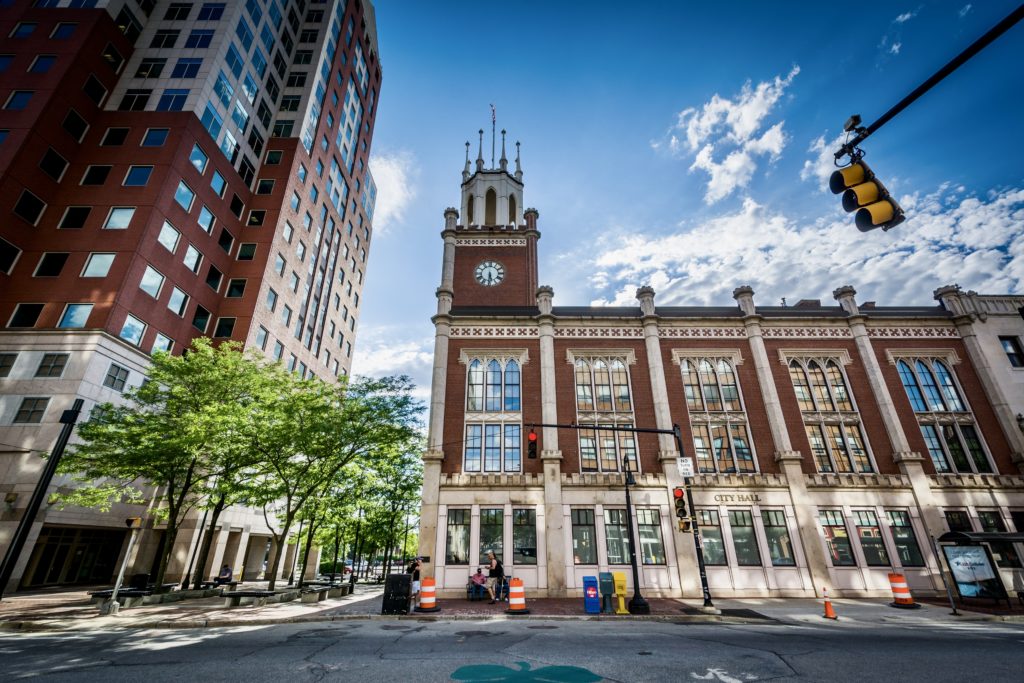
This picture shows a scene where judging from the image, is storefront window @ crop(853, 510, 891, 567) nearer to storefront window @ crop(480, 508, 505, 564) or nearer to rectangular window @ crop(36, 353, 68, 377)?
storefront window @ crop(480, 508, 505, 564)

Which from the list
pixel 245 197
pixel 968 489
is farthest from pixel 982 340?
pixel 245 197

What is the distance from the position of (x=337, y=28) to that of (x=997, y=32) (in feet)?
230

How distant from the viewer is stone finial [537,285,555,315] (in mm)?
28453

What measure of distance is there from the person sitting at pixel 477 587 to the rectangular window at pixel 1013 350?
33.4 m

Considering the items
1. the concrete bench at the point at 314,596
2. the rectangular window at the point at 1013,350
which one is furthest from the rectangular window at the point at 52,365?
the rectangular window at the point at 1013,350

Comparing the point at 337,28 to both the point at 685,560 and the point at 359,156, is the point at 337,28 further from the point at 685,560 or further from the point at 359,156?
the point at 685,560

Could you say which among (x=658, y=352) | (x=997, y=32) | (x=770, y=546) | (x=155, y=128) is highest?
(x=155, y=128)

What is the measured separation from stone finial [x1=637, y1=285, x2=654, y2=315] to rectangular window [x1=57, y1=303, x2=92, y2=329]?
114 ft

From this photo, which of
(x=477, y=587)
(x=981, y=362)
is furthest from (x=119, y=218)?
(x=981, y=362)

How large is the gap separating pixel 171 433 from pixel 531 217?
89.9ft

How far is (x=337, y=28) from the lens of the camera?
2234 inches

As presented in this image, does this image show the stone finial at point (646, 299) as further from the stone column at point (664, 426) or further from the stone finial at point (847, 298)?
the stone finial at point (847, 298)

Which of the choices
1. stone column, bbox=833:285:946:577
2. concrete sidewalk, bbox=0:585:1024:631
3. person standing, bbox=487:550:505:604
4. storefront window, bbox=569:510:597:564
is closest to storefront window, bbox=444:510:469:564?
person standing, bbox=487:550:505:604

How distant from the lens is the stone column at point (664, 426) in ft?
72.8
